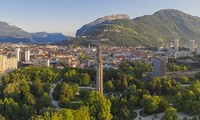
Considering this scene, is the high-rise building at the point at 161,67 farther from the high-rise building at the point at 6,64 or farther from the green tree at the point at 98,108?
the high-rise building at the point at 6,64

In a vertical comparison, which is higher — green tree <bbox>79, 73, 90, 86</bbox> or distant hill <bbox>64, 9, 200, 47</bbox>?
distant hill <bbox>64, 9, 200, 47</bbox>

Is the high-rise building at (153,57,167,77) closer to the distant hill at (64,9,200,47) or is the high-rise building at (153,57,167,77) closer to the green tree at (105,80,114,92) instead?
the green tree at (105,80,114,92)

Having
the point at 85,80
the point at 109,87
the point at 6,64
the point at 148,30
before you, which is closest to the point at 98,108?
the point at 109,87

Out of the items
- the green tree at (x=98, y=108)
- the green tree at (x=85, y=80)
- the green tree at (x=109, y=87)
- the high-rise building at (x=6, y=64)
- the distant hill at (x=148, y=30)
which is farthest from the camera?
the distant hill at (x=148, y=30)

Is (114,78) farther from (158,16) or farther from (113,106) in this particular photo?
(158,16)

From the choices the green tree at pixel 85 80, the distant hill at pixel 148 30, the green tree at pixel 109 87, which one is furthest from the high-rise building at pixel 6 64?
the distant hill at pixel 148 30

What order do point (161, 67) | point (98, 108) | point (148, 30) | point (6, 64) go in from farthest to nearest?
point (148, 30) → point (6, 64) → point (161, 67) → point (98, 108)

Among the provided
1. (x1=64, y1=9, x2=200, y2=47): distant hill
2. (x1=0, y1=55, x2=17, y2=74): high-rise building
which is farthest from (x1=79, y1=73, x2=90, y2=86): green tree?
(x1=64, y1=9, x2=200, y2=47): distant hill

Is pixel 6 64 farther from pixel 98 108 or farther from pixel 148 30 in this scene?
pixel 148 30

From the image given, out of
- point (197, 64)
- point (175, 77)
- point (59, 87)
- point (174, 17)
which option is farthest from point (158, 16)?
point (59, 87)
